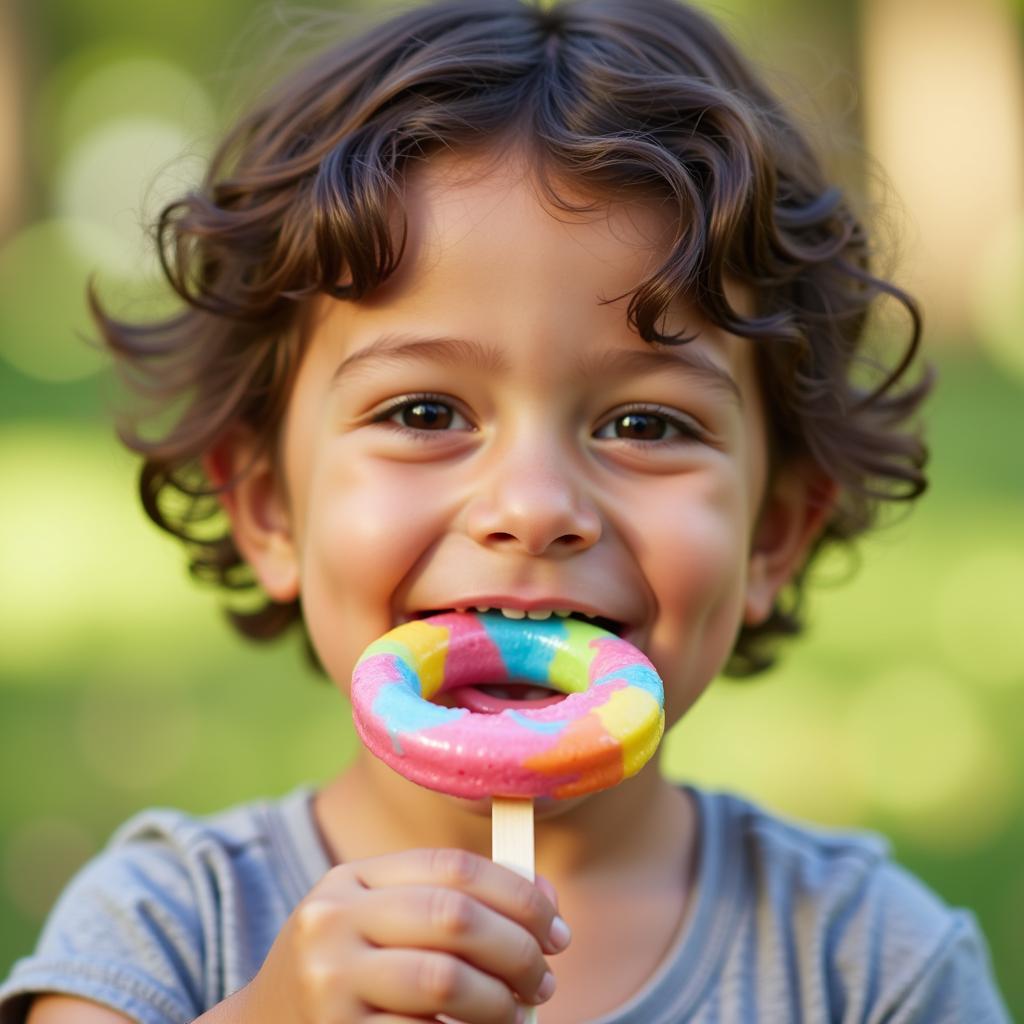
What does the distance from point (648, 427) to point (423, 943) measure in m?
0.75

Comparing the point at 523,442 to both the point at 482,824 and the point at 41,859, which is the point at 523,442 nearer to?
the point at 482,824

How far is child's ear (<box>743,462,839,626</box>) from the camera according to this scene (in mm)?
2312

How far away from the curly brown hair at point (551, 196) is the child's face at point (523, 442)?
0.16 feet

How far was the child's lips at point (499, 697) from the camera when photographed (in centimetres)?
191

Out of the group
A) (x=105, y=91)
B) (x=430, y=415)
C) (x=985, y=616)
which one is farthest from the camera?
(x=105, y=91)

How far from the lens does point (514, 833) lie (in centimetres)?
158

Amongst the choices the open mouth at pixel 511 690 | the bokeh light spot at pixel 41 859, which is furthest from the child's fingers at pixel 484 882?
the bokeh light spot at pixel 41 859

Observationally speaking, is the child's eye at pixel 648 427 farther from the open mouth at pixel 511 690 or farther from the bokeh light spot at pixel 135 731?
the bokeh light spot at pixel 135 731

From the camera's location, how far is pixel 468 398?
1.91 metres

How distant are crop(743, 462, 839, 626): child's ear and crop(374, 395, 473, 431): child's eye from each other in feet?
1.79

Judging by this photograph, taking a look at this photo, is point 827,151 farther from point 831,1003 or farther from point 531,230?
point 831,1003

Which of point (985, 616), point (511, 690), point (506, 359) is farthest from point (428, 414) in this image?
point (985, 616)

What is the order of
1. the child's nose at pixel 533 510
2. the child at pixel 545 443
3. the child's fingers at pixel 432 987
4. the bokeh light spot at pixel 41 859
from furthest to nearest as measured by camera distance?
the bokeh light spot at pixel 41 859 < the child at pixel 545 443 < the child's nose at pixel 533 510 < the child's fingers at pixel 432 987

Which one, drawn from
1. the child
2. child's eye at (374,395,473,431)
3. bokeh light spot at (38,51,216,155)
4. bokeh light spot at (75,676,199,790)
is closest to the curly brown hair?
the child
